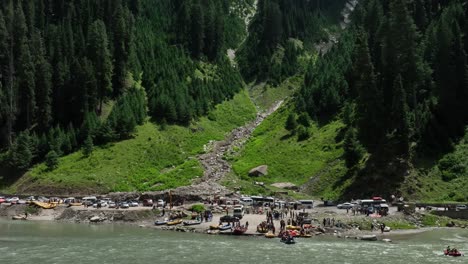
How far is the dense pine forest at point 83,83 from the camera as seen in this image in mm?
139750

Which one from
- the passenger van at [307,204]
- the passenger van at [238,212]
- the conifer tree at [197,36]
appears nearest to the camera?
the passenger van at [238,212]

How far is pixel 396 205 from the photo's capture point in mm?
99188

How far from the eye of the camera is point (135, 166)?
130125mm

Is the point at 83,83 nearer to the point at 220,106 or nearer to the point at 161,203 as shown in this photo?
the point at 220,106

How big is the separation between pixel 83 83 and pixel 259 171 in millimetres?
54773

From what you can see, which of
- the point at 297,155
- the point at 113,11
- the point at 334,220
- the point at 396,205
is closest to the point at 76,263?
the point at 334,220

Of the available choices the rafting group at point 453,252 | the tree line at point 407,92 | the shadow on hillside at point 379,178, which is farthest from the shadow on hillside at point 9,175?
the rafting group at point 453,252

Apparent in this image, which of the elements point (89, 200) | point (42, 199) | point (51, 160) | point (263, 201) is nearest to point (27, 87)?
point (51, 160)

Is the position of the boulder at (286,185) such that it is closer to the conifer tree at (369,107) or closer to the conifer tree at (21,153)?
the conifer tree at (369,107)

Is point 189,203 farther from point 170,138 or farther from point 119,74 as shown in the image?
point 119,74

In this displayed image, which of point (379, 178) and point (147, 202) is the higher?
point (379, 178)

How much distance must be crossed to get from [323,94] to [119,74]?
5630 centimetres

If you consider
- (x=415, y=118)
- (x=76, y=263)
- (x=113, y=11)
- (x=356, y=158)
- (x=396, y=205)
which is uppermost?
(x=113, y=11)

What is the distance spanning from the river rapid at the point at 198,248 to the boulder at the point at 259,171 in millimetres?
38303
